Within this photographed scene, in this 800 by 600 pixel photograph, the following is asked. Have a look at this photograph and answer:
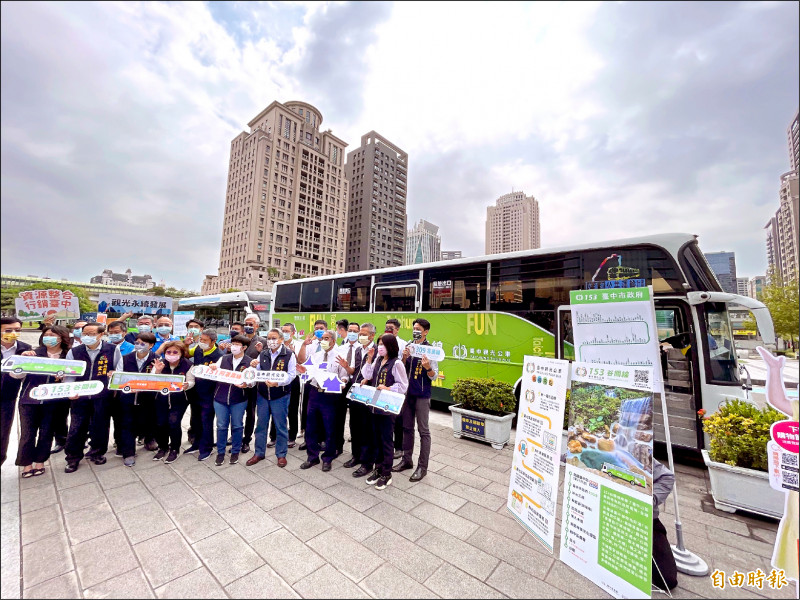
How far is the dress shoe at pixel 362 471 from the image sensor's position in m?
4.73

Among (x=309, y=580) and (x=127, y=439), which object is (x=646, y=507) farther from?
(x=127, y=439)

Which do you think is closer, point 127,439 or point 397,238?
point 127,439

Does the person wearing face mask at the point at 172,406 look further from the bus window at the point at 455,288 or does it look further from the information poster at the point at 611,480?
the information poster at the point at 611,480

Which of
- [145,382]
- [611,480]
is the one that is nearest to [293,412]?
[145,382]

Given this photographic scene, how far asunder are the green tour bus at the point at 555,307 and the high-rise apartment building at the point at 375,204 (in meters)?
88.7

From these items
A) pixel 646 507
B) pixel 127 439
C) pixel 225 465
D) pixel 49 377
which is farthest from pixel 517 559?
pixel 49 377

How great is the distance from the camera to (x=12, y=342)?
4484mm

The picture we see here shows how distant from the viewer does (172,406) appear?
17.0ft

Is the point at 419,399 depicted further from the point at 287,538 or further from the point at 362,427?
the point at 287,538

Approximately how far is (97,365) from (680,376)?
10.2 meters

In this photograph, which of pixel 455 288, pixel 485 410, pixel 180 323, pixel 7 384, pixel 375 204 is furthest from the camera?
pixel 375 204

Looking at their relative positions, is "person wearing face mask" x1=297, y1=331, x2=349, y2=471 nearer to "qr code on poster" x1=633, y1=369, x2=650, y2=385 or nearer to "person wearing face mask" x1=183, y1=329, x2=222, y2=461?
"person wearing face mask" x1=183, y1=329, x2=222, y2=461

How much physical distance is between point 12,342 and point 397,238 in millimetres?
103441

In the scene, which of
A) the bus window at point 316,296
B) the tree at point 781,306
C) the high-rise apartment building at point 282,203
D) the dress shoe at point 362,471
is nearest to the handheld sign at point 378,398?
the dress shoe at point 362,471
